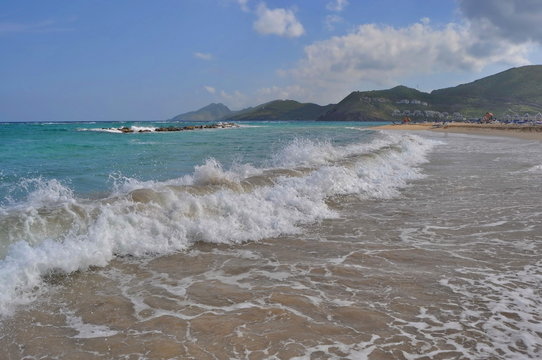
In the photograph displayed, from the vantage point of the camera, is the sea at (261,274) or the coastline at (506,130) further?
the coastline at (506,130)

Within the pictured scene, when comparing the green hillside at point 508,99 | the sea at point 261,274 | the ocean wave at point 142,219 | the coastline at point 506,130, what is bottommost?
the sea at point 261,274

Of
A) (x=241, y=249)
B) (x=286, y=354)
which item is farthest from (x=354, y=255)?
(x=286, y=354)

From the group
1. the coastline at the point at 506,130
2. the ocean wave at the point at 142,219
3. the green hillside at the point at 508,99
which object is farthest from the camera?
the green hillside at the point at 508,99

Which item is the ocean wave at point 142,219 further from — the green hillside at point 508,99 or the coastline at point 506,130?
the green hillside at point 508,99

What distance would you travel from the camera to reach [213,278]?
19.7 feet

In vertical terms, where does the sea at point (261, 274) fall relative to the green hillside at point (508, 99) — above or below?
below

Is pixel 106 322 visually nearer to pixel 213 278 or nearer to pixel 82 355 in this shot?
pixel 82 355

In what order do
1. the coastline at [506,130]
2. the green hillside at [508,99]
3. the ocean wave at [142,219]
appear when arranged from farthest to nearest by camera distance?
the green hillside at [508,99] → the coastline at [506,130] → the ocean wave at [142,219]

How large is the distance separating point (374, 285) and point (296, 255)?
1677 millimetres

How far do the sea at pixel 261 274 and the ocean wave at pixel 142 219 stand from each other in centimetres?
3

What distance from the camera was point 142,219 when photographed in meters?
7.98

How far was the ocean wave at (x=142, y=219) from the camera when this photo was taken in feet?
20.0

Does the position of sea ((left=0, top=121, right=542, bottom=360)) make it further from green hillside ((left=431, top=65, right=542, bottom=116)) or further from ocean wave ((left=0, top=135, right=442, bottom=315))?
green hillside ((left=431, top=65, right=542, bottom=116))

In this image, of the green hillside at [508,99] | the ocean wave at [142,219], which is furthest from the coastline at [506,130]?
the green hillside at [508,99]
